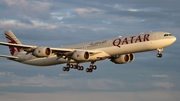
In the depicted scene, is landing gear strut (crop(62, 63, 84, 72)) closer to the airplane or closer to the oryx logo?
the airplane

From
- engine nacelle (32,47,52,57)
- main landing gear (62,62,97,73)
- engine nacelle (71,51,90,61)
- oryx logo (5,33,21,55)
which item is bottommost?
main landing gear (62,62,97,73)

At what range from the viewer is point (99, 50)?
108 meters

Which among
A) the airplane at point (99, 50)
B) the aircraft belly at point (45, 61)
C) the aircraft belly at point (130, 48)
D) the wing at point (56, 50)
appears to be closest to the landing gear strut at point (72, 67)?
the airplane at point (99, 50)

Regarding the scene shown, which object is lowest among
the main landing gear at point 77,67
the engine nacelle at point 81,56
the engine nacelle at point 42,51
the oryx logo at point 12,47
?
the main landing gear at point 77,67

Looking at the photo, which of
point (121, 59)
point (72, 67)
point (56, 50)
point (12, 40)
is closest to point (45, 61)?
point (72, 67)

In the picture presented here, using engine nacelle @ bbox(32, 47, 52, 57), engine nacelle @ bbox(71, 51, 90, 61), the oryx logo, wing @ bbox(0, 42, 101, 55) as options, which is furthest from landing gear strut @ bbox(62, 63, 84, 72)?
the oryx logo

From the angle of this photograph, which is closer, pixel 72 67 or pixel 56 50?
pixel 56 50

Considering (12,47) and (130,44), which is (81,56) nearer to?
(130,44)

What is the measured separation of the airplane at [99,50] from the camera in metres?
102

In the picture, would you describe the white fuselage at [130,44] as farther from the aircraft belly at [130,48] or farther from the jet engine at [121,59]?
the jet engine at [121,59]

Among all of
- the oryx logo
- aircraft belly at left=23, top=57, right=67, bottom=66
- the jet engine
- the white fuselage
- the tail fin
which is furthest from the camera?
the tail fin

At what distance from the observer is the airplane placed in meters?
102

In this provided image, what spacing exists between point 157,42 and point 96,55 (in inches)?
498

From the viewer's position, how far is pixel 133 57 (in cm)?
11550
